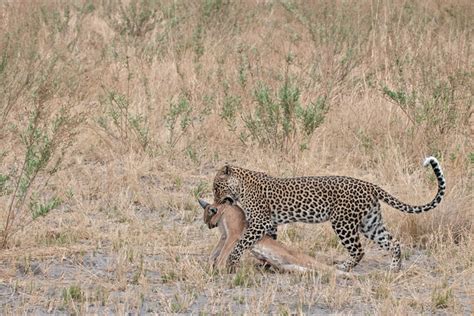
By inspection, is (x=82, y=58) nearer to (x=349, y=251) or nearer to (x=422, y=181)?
(x=422, y=181)

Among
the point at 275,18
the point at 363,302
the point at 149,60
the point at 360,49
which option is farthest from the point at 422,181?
the point at 275,18

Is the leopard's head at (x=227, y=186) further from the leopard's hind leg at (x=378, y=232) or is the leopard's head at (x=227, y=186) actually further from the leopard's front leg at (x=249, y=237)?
the leopard's hind leg at (x=378, y=232)

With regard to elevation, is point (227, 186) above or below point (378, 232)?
above

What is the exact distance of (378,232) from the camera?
7.84m

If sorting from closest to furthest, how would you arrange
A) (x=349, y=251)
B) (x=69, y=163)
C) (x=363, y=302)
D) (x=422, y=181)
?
1. (x=363, y=302)
2. (x=349, y=251)
3. (x=422, y=181)
4. (x=69, y=163)

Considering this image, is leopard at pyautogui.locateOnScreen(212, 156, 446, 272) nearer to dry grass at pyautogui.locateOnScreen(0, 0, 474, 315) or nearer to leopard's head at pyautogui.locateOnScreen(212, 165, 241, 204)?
leopard's head at pyautogui.locateOnScreen(212, 165, 241, 204)

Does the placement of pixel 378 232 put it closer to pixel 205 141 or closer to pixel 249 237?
pixel 249 237

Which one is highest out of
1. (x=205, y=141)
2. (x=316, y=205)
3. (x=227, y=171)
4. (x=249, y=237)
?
(x=227, y=171)

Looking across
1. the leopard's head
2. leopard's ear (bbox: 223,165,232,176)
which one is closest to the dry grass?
the leopard's head

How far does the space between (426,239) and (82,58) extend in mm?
6935

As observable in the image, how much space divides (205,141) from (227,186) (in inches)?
134

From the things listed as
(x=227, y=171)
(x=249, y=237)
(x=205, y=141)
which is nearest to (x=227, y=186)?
(x=227, y=171)

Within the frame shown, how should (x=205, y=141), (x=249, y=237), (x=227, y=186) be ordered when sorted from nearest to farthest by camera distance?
(x=249, y=237)
(x=227, y=186)
(x=205, y=141)

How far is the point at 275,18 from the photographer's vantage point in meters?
17.2
